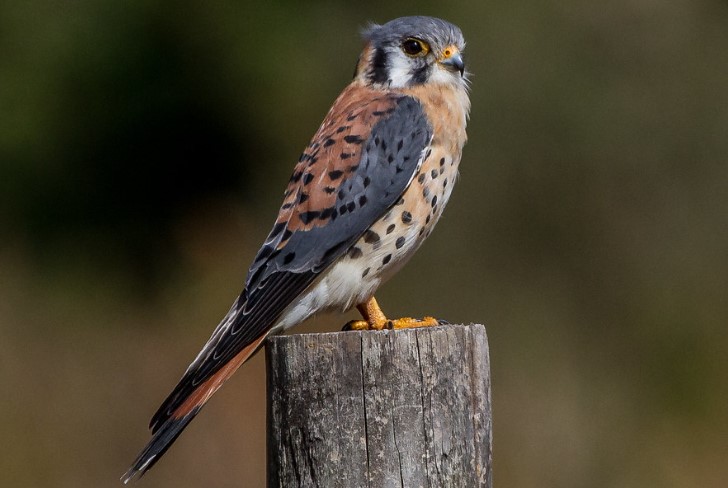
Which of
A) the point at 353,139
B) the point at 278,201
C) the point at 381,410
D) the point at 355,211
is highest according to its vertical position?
the point at 278,201

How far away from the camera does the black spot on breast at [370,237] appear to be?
12.1 ft

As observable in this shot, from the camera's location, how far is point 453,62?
13.6 ft

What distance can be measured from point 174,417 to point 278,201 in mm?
4077

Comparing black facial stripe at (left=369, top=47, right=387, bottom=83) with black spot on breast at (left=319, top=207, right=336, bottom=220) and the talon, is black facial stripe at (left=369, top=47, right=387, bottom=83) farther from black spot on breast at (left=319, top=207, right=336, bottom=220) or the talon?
the talon

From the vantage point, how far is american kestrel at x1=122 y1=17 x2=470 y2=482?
11.6 ft

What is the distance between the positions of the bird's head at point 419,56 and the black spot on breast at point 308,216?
2.34 ft

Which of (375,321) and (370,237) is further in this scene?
(375,321)

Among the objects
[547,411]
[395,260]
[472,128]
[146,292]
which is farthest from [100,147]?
[395,260]

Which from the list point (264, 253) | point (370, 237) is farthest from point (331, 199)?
point (264, 253)

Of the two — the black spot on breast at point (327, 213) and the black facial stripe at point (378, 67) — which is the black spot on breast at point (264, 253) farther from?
the black facial stripe at point (378, 67)

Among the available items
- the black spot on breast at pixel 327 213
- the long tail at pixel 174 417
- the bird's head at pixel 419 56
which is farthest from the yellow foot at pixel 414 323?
the bird's head at pixel 419 56

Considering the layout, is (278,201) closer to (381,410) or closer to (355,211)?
(355,211)

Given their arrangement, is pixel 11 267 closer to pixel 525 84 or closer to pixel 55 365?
pixel 55 365

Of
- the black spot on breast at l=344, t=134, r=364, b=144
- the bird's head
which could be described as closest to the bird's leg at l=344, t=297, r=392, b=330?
the black spot on breast at l=344, t=134, r=364, b=144
